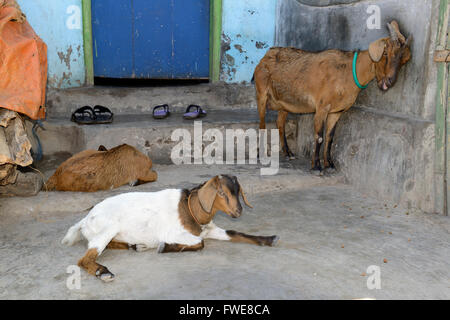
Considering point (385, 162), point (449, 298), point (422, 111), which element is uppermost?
point (422, 111)

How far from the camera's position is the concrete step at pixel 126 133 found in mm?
6008

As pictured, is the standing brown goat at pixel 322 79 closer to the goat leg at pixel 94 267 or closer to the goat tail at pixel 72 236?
the goat tail at pixel 72 236

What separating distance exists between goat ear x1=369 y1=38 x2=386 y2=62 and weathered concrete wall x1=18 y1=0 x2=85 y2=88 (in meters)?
4.27

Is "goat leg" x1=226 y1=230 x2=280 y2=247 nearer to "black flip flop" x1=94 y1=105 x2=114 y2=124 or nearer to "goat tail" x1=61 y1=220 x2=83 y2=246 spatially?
"goat tail" x1=61 y1=220 x2=83 y2=246

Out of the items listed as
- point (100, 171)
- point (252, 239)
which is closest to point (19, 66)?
point (100, 171)

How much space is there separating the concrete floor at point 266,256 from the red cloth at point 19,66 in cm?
95

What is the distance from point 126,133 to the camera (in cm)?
607

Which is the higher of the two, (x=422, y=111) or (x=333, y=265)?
(x=422, y=111)

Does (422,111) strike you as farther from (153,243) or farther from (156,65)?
(156,65)

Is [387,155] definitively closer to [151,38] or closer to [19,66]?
[19,66]
